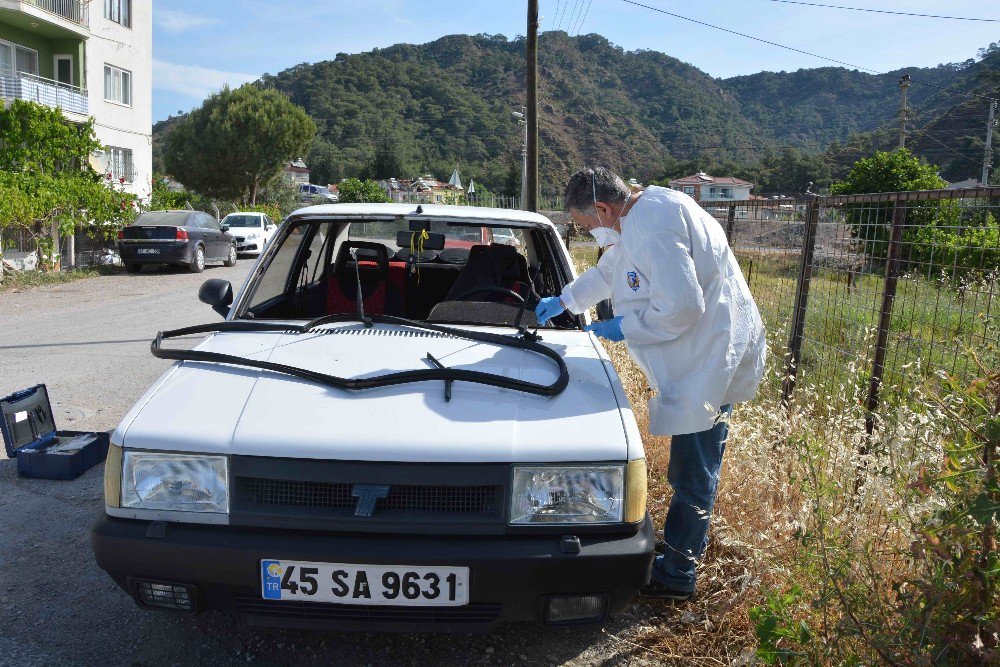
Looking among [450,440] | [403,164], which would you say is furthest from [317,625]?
[403,164]

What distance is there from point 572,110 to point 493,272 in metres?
92.7

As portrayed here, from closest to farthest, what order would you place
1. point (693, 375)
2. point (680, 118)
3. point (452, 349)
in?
1. point (693, 375)
2. point (452, 349)
3. point (680, 118)

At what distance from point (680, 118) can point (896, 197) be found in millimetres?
95164

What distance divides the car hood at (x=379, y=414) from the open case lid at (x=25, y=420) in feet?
7.14

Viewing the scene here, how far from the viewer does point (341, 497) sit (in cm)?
259

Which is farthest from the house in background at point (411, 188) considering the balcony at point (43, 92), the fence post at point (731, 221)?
the fence post at point (731, 221)

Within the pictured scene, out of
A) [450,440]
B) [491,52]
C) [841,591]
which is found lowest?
[841,591]

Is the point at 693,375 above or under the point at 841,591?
above

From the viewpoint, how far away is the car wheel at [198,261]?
20688 mm

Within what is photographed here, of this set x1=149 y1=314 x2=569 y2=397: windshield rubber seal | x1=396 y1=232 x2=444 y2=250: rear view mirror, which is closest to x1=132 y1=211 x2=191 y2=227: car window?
x1=396 y1=232 x2=444 y2=250: rear view mirror

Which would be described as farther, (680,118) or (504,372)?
(680,118)

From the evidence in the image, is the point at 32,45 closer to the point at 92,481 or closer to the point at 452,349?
the point at 92,481

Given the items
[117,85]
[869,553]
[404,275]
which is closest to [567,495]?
[869,553]

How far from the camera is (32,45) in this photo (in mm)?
28188
